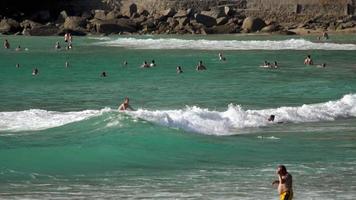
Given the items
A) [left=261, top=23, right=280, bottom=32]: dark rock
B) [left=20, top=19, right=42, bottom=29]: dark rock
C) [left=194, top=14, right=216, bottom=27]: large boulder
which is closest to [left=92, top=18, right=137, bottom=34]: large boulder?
[left=20, top=19, right=42, bottom=29]: dark rock

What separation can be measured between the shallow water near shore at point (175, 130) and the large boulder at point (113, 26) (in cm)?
2508

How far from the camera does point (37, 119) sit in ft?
84.1

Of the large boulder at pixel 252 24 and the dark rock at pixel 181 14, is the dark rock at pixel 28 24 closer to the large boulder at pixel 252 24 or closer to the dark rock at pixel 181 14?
the dark rock at pixel 181 14

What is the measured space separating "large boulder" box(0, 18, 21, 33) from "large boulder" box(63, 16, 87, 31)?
3.74m

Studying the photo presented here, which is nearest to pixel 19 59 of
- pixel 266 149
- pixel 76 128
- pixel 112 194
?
pixel 76 128

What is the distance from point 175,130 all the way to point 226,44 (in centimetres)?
3712

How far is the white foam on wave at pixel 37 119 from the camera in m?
24.1

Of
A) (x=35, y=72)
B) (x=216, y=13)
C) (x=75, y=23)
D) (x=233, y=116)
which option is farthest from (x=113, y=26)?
(x=233, y=116)

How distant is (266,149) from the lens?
Answer: 20938mm

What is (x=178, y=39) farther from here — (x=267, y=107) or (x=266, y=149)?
(x=266, y=149)

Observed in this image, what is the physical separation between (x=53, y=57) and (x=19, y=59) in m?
2.54

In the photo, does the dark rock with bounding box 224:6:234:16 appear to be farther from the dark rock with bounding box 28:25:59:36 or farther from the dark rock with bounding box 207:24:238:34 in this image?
the dark rock with bounding box 28:25:59:36

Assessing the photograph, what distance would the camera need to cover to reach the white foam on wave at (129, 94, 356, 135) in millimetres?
24891

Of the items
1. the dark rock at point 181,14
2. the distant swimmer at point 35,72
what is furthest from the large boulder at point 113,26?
the distant swimmer at point 35,72
